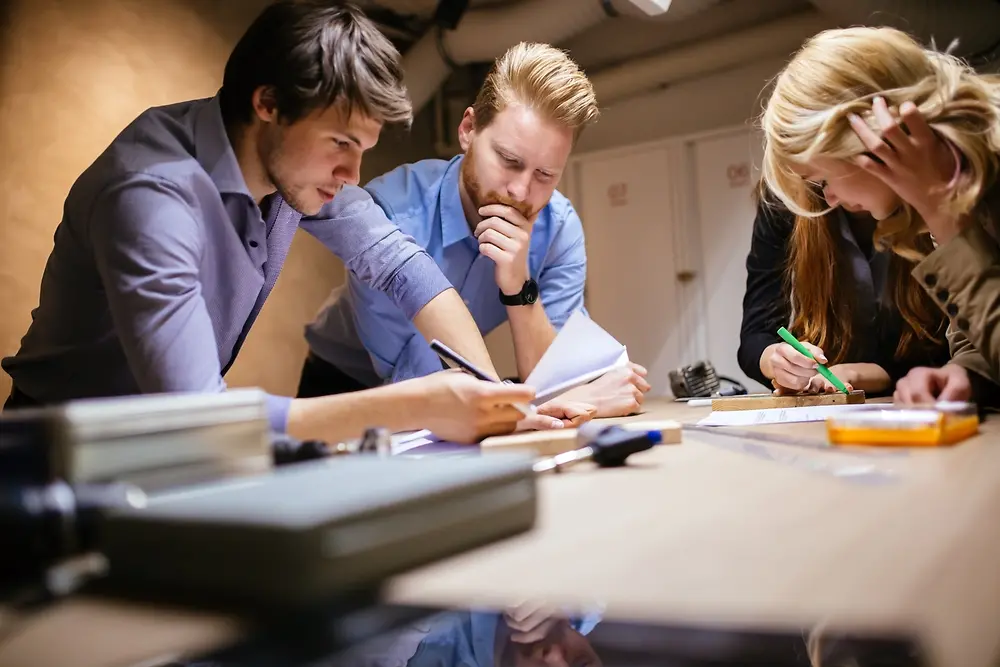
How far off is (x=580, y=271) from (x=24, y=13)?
1.18 meters

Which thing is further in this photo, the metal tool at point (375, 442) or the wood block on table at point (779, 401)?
the wood block on table at point (779, 401)

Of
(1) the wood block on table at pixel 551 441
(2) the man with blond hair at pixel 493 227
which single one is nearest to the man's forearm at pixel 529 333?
(2) the man with blond hair at pixel 493 227

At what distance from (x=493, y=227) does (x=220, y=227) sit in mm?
611

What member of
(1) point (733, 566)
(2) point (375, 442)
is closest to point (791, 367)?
(2) point (375, 442)

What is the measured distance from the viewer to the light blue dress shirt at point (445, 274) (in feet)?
4.92

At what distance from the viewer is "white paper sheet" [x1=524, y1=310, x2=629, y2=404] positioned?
3.83 feet

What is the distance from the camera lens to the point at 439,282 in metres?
1.40

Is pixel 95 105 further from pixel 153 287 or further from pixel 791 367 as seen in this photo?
pixel 791 367

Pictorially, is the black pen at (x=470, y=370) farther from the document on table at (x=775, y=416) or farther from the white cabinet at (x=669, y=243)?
the white cabinet at (x=669, y=243)

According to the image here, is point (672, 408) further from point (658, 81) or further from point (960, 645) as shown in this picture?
point (658, 81)

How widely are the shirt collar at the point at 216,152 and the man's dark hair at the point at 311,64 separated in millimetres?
17

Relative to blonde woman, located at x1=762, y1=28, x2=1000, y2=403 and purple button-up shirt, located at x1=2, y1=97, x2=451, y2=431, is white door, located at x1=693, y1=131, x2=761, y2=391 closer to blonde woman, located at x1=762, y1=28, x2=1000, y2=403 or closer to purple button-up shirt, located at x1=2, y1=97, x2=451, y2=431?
blonde woman, located at x1=762, y1=28, x2=1000, y2=403

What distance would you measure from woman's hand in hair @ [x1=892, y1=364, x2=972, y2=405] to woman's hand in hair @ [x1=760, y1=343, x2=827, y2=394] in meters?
0.28

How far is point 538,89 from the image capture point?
1446 millimetres
